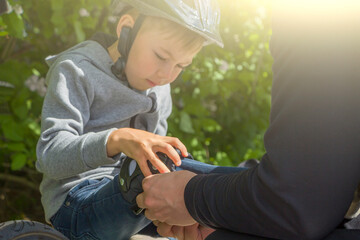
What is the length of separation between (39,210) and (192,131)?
1.18m

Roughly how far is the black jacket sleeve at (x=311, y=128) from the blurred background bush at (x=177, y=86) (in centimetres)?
168

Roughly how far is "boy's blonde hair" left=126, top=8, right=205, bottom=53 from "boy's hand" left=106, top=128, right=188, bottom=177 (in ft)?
1.36

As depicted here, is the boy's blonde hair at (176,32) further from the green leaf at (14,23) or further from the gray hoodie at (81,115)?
the green leaf at (14,23)

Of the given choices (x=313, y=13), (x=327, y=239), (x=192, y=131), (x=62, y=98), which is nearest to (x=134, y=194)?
(x=62, y=98)

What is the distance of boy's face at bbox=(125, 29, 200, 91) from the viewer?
6.20ft

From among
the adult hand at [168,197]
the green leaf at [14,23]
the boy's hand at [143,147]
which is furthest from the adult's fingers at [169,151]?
the green leaf at [14,23]

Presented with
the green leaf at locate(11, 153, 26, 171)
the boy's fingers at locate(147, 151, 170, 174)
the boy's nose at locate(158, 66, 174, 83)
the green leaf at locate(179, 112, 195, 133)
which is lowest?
the green leaf at locate(11, 153, 26, 171)

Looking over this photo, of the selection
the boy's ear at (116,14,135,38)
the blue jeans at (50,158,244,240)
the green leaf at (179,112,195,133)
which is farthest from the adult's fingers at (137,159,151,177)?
the green leaf at (179,112,195,133)

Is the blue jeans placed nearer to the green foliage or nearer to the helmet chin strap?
the helmet chin strap

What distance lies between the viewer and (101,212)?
1722mm

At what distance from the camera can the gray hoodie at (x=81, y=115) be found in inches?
68.0

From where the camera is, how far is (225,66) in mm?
3178

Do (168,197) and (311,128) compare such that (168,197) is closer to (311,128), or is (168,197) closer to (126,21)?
(311,128)

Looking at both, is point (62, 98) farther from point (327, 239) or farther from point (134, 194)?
point (327, 239)
